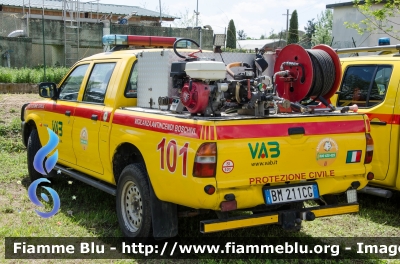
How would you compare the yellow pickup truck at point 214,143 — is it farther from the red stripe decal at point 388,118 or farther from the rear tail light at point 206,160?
the red stripe decal at point 388,118

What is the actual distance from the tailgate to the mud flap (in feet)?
2.61

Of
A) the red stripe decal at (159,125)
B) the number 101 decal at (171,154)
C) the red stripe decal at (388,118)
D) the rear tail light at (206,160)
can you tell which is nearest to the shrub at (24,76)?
the red stripe decal at (159,125)

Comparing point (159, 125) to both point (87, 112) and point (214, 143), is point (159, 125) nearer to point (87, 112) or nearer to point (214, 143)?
point (214, 143)

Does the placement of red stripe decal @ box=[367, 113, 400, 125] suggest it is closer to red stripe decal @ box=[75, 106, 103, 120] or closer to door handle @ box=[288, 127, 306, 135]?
door handle @ box=[288, 127, 306, 135]

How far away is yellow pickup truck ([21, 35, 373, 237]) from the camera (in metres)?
4.12

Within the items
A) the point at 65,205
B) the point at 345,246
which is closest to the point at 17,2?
the point at 65,205

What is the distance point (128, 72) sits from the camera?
5.64 metres

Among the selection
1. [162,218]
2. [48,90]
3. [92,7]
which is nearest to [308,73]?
[162,218]

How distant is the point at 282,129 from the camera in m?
4.36

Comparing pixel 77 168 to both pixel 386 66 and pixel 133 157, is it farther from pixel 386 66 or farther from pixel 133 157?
pixel 386 66

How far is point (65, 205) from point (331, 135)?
3671 mm

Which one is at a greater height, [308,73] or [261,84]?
[308,73]

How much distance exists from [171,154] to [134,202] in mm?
1031

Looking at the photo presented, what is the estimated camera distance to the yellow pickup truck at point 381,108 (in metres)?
6.03
